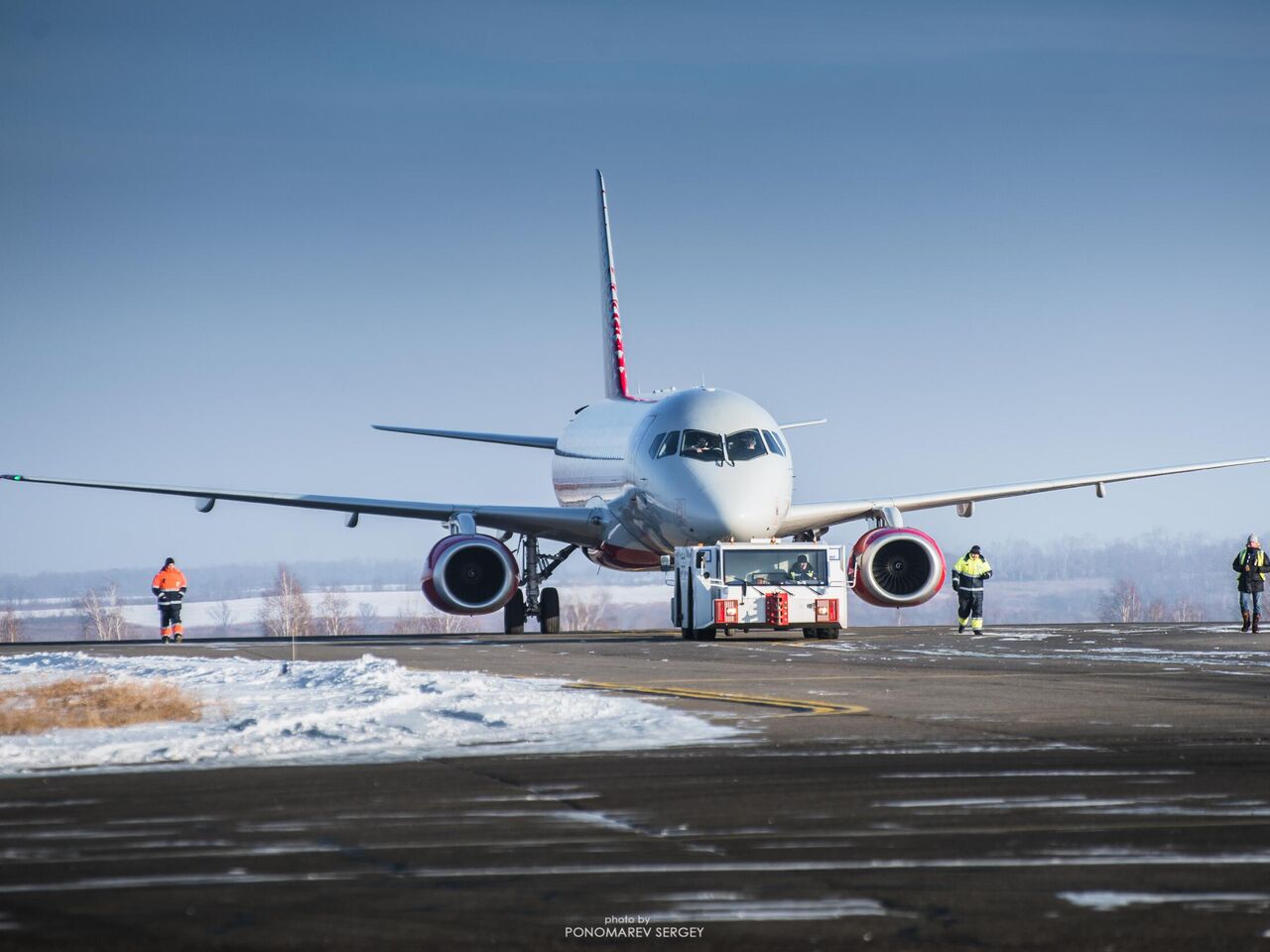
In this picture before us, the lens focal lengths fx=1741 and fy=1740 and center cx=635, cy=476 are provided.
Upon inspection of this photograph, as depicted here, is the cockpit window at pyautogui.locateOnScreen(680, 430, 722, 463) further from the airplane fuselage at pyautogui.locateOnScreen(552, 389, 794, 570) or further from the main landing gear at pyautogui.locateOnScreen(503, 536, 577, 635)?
the main landing gear at pyautogui.locateOnScreen(503, 536, 577, 635)

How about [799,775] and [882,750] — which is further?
[882,750]

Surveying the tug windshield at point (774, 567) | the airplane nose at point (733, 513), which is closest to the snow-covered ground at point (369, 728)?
the tug windshield at point (774, 567)

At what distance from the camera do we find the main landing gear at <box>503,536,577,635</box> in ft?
→ 126

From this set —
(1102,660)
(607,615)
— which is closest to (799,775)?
(1102,660)

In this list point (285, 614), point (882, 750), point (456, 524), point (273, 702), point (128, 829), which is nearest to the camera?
point (128, 829)

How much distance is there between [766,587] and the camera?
28.8 meters

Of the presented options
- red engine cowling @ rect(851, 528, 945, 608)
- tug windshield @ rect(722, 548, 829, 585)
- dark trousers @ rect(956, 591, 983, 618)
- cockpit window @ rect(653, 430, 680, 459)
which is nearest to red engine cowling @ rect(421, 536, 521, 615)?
cockpit window @ rect(653, 430, 680, 459)

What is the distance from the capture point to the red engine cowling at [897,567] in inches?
1310

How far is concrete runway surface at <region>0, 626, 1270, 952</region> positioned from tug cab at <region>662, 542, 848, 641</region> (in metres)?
14.6

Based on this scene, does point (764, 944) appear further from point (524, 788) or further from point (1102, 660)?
point (1102, 660)

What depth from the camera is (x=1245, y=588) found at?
32562 millimetres

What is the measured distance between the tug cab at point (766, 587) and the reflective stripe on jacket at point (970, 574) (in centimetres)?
478

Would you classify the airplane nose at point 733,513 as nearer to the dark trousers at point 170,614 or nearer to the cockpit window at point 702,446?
the cockpit window at point 702,446

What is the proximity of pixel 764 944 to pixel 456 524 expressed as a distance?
30113mm
